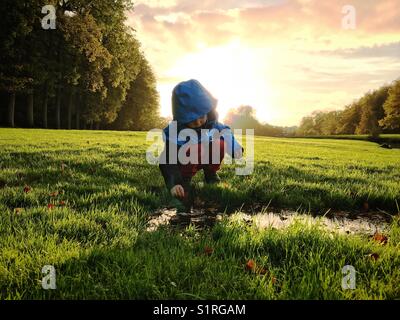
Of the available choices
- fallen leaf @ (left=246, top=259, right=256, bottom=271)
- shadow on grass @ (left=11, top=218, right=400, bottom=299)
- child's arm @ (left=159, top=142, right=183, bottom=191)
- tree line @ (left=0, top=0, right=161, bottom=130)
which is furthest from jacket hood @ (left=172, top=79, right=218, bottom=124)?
tree line @ (left=0, top=0, right=161, bottom=130)

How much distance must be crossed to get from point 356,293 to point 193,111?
3.16m

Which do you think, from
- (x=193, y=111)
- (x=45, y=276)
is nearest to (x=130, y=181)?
(x=193, y=111)

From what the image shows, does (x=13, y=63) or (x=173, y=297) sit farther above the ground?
(x=13, y=63)

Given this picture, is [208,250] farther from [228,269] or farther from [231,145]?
[231,145]

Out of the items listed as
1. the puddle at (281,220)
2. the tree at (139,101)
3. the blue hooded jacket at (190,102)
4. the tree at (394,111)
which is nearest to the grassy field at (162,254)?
the puddle at (281,220)

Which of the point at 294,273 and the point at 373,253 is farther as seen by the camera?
the point at 373,253

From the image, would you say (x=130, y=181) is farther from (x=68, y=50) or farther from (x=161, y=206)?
(x=68, y=50)

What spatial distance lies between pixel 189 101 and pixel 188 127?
516mm

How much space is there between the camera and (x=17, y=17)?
2984 cm

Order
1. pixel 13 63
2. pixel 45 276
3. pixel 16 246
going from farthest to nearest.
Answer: pixel 13 63
pixel 16 246
pixel 45 276

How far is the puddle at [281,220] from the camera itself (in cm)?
427

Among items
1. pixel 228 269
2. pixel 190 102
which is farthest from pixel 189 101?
pixel 228 269

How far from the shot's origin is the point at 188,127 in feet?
17.4

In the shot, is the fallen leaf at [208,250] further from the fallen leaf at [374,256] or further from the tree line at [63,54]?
the tree line at [63,54]
